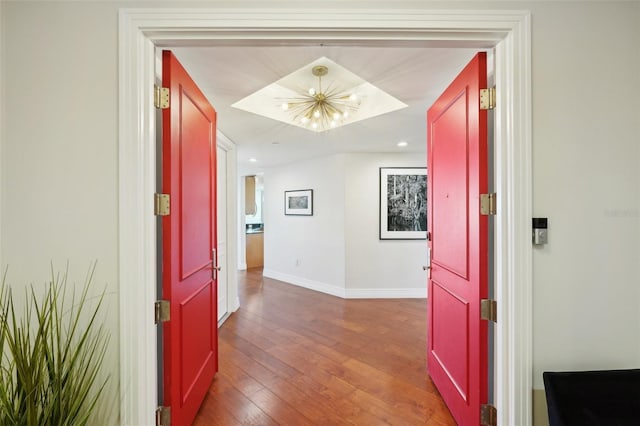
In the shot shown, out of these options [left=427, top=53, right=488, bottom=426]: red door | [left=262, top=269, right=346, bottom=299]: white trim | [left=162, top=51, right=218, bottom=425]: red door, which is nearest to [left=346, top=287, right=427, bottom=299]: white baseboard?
[left=262, top=269, right=346, bottom=299]: white trim

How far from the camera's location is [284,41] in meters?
1.12

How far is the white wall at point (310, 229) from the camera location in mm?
4070

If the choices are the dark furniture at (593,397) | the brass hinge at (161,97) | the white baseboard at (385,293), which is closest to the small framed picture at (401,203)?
the white baseboard at (385,293)

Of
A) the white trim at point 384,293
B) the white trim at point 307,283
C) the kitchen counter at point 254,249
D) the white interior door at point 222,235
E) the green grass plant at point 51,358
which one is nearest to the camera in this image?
the green grass plant at point 51,358

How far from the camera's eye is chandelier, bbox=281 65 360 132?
2.23 meters

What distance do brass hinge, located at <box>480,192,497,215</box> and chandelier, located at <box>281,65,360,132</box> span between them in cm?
140

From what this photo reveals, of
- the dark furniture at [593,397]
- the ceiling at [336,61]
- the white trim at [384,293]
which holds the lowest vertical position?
the white trim at [384,293]

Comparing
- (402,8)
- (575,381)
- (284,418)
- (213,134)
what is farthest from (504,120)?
(284,418)

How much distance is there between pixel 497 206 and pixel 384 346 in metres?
1.88

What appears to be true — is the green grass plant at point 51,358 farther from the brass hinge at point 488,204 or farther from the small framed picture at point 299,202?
the small framed picture at point 299,202

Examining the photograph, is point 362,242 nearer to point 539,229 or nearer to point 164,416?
point 539,229

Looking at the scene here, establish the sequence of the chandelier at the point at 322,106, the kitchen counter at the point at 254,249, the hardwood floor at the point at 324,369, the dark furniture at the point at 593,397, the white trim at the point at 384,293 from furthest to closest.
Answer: the kitchen counter at the point at 254,249 → the white trim at the point at 384,293 → the chandelier at the point at 322,106 → the hardwood floor at the point at 324,369 → the dark furniture at the point at 593,397

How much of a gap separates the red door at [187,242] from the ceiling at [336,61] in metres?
0.22

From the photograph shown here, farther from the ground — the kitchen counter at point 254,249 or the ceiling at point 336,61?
the ceiling at point 336,61
